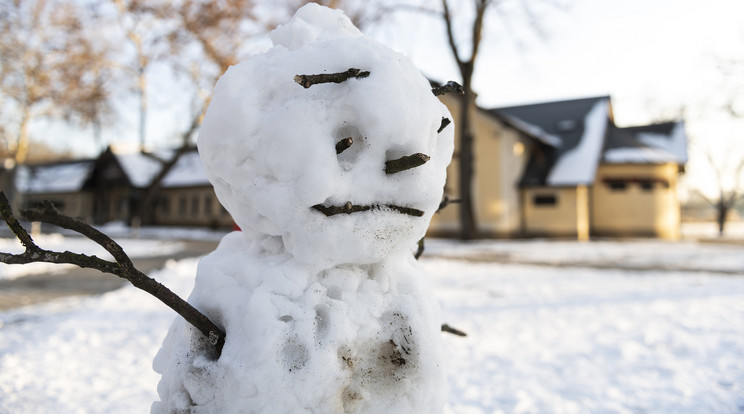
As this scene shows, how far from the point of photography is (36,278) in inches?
309

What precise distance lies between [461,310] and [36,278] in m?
7.67

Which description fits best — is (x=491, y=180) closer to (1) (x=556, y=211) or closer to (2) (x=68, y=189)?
(1) (x=556, y=211)

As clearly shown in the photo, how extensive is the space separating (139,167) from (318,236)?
30881 mm

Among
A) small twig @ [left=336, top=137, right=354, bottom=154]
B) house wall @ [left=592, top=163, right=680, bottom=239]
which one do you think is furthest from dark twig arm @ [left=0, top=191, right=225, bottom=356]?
house wall @ [left=592, top=163, right=680, bottom=239]

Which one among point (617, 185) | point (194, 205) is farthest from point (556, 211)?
point (194, 205)

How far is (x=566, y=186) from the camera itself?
18312 millimetres

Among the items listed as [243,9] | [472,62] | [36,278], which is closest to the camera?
[36,278]

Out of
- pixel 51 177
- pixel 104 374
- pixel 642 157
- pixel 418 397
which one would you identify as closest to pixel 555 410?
pixel 418 397

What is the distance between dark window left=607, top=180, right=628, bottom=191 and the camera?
747 inches

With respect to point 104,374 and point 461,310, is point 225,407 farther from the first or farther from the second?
point 461,310

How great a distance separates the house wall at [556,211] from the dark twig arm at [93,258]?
1915 cm

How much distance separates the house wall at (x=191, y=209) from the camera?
25.5 metres

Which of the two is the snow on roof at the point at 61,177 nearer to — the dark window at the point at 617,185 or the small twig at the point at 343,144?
the dark window at the point at 617,185

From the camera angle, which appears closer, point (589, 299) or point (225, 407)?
point (225, 407)
